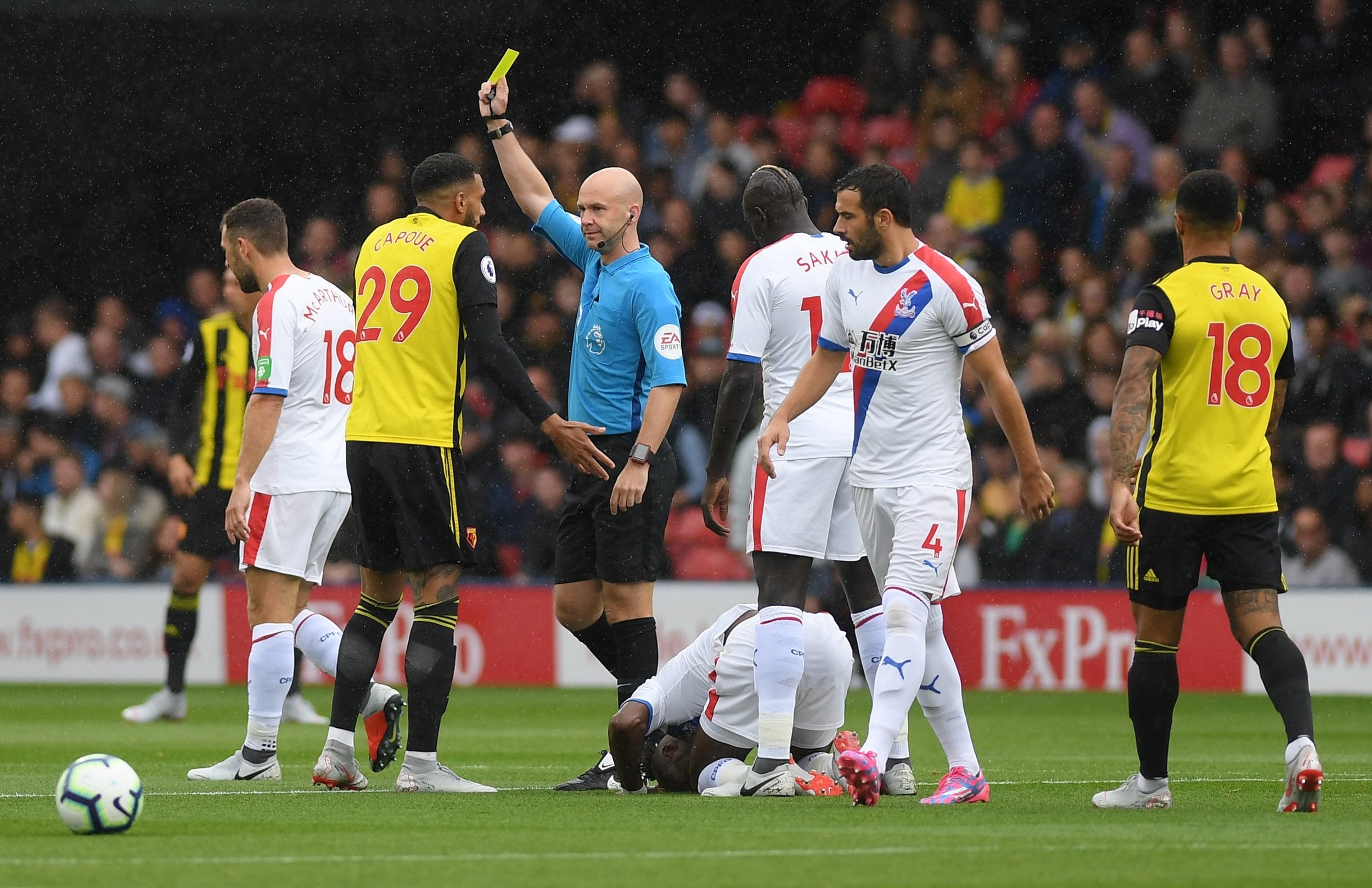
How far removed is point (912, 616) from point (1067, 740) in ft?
14.7

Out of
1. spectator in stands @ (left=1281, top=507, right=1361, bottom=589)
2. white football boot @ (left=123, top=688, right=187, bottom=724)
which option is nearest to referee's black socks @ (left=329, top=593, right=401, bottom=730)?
white football boot @ (left=123, top=688, right=187, bottom=724)

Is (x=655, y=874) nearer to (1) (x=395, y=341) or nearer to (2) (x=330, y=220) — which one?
(1) (x=395, y=341)

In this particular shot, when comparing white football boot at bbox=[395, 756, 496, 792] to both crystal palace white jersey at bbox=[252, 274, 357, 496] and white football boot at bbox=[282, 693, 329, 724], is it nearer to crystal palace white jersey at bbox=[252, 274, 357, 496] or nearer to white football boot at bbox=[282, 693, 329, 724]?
crystal palace white jersey at bbox=[252, 274, 357, 496]

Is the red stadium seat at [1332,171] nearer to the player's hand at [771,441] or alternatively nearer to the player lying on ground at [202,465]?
the player lying on ground at [202,465]

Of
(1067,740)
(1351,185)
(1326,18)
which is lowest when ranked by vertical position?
(1067,740)

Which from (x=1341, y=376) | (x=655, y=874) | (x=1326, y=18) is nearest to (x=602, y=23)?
(x=1326, y=18)

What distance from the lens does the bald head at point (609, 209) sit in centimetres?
762

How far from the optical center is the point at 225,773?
8023mm

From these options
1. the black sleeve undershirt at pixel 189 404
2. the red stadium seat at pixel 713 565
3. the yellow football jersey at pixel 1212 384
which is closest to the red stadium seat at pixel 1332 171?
the red stadium seat at pixel 713 565

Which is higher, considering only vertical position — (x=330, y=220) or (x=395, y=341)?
(x=330, y=220)

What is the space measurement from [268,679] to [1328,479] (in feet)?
30.3

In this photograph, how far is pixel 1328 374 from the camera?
15062mm

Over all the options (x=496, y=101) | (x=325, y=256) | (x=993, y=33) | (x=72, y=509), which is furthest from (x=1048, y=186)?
(x=496, y=101)

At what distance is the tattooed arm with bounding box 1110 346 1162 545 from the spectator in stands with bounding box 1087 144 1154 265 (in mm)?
9835
